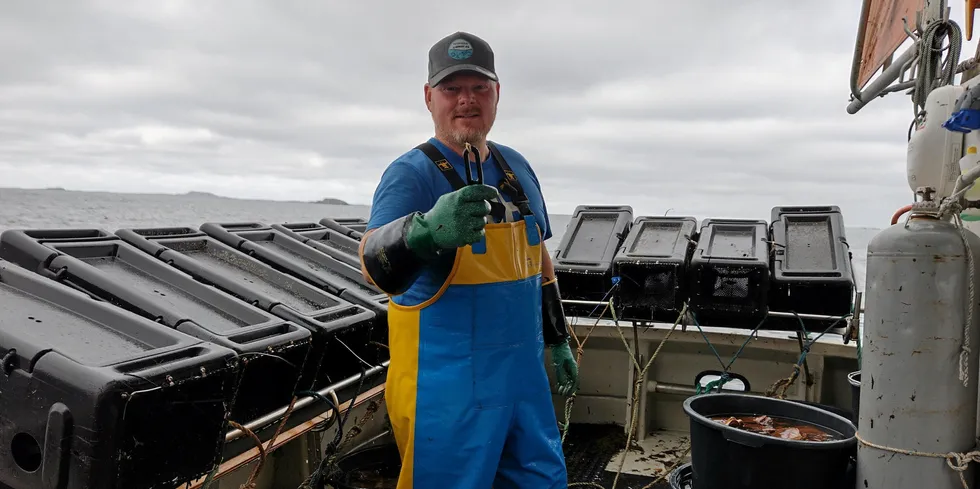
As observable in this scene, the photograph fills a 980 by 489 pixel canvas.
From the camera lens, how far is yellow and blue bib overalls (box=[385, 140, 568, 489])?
2025mm

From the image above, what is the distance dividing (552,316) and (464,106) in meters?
0.96

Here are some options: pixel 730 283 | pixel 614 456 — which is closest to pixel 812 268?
pixel 730 283

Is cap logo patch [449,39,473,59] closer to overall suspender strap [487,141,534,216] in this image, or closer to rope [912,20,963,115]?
overall suspender strap [487,141,534,216]

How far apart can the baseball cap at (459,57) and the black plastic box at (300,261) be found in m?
1.38

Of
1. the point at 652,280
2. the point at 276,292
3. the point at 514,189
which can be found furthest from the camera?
the point at 652,280

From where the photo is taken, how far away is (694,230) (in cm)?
450

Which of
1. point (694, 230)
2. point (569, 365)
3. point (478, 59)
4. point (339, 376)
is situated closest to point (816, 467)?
point (569, 365)

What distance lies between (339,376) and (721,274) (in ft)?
7.71

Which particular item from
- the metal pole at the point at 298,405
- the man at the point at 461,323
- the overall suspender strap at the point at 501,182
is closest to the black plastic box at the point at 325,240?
the metal pole at the point at 298,405

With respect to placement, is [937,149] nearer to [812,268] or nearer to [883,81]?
[883,81]

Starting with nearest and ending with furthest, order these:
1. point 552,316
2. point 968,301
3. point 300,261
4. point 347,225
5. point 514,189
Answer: point 968,301
point 514,189
point 552,316
point 300,261
point 347,225

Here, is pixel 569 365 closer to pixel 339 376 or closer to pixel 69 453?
pixel 339 376

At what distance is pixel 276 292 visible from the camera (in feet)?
10.2

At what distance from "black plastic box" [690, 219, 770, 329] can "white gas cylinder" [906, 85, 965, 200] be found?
1931 millimetres
